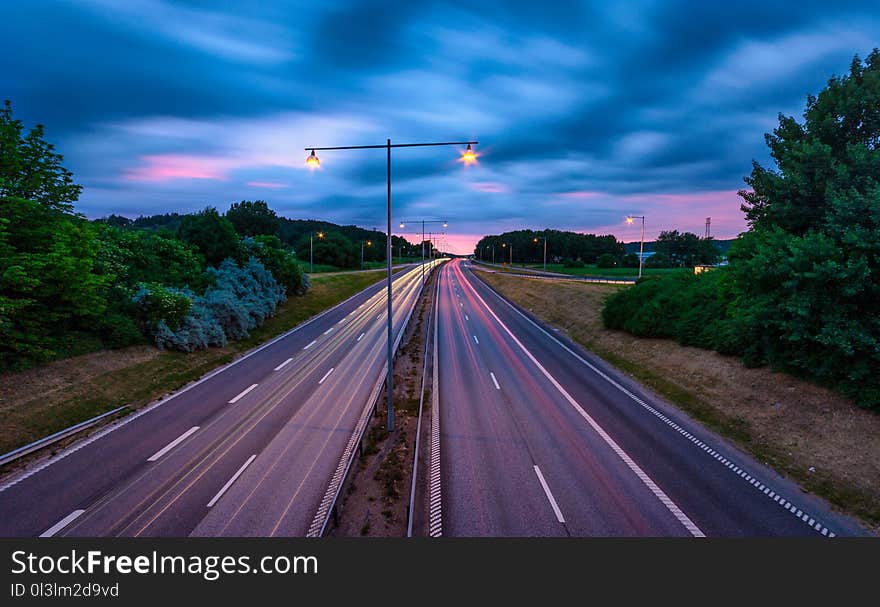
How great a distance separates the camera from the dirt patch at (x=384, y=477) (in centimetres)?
962

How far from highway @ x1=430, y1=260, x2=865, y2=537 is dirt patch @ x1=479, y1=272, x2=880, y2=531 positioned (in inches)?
34.5

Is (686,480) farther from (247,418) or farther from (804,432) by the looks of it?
(247,418)

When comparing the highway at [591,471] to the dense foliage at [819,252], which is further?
the dense foliage at [819,252]

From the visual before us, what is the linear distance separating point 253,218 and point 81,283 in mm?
88985

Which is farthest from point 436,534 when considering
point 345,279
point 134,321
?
point 345,279

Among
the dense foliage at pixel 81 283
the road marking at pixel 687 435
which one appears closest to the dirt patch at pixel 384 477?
the road marking at pixel 687 435

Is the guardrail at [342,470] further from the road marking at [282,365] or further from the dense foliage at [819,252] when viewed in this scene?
the dense foliage at [819,252]

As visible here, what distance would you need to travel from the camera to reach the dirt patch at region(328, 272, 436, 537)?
31.6 feet

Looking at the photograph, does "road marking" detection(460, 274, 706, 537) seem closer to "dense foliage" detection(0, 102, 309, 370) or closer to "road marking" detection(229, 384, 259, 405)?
"road marking" detection(229, 384, 259, 405)

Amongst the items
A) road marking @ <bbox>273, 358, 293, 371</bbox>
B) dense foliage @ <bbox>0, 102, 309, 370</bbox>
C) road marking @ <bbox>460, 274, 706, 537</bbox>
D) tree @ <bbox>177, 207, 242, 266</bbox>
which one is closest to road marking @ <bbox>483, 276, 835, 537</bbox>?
road marking @ <bbox>460, 274, 706, 537</bbox>

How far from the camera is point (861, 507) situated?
10.1 m

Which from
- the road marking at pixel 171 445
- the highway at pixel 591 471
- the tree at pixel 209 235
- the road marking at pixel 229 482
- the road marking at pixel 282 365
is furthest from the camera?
the tree at pixel 209 235

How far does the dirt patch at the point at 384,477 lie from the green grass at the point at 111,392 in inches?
440

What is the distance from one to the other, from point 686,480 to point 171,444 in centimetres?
1720
